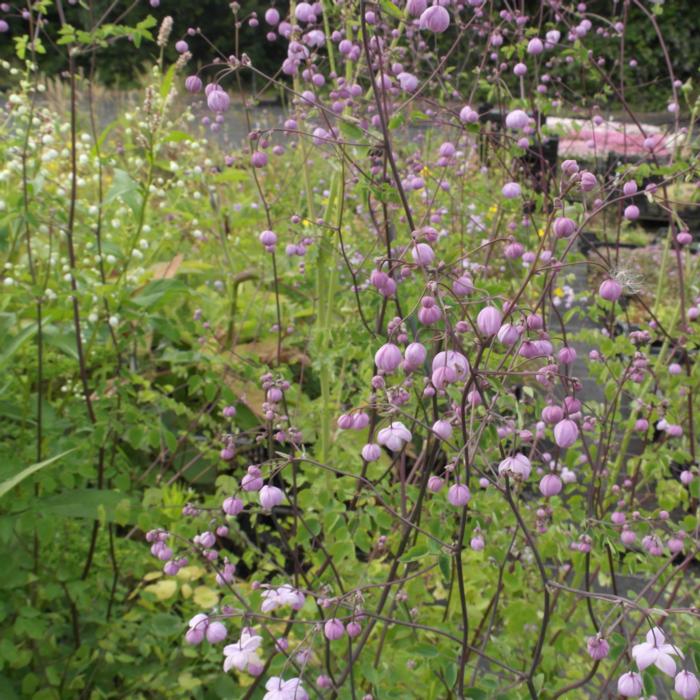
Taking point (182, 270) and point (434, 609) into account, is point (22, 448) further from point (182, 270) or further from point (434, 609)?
point (182, 270)

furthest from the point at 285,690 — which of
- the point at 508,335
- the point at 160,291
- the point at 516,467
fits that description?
the point at 160,291

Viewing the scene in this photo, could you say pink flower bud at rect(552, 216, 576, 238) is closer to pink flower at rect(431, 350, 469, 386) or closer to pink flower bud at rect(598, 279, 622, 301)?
pink flower bud at rect(598, 279, 622, 301)

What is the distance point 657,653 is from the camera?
0.90 m

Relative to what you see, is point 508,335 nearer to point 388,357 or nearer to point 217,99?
point 388,357

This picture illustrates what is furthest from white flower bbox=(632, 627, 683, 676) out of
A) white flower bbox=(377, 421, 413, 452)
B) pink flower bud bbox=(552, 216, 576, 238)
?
pink flower bud bbox=(552, 216, 576, 238)

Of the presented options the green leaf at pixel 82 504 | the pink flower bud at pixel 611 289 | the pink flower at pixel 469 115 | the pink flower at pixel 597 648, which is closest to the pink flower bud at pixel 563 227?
the pink flower bud at pixel 611 289

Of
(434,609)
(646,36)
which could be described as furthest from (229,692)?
(646,36)

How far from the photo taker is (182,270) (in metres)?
3.15

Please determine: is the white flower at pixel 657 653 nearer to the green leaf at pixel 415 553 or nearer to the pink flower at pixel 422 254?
the green leaf at pixel 415 553

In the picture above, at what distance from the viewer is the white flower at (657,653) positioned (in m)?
0.89

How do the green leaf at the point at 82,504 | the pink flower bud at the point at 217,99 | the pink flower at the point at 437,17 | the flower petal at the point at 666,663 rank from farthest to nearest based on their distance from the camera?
the green leaf at the point at 82,504
the pink flower bud at the point at 217,99
the pink flower at the point at 437,17
the flower petal at the point at 666,663

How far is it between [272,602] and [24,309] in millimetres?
1492

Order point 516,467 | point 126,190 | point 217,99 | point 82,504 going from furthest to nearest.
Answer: point 126,190, point 82,504, point 217,99, point 516,467

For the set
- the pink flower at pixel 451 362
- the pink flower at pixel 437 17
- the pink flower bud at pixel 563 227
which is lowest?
the pink flower at pixel 451 362
